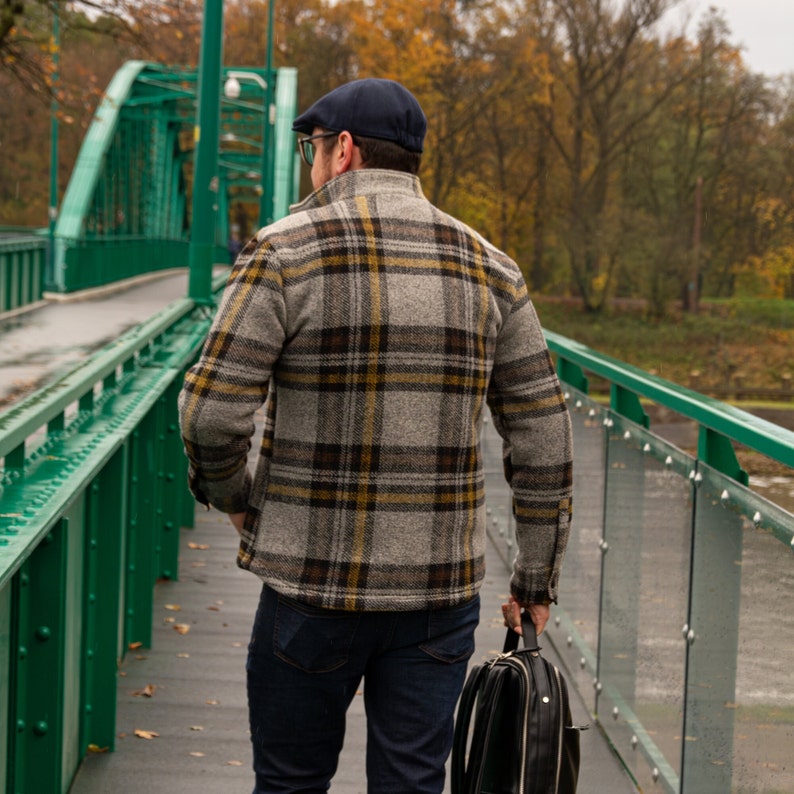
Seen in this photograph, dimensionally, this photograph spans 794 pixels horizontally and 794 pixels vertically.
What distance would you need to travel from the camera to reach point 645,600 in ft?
13.8

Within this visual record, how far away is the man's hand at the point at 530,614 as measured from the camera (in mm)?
2801

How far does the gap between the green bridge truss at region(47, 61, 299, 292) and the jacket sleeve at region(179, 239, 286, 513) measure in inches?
787

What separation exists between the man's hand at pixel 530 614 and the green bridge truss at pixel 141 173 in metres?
19.8

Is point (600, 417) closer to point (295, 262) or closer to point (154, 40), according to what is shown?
point (295, 262)

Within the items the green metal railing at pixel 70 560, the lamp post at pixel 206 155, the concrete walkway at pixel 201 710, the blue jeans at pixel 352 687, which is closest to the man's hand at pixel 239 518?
the blue jeans at pixel 352 687

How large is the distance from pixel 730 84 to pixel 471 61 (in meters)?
10.2

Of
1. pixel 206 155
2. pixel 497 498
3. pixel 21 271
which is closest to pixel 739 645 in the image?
pixel 497 498

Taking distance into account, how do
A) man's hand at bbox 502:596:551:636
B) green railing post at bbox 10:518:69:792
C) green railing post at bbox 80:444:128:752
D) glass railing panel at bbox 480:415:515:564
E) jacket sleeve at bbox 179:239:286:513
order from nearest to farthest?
jacket sleeve at bbox 179:239:286:513
man's hand at bbox 502:596:551:636
green railing post at bbox 10:518:69:792
green railing post at bbox 80:444:128:752
glass railing panel at bbox 480:415:515:564

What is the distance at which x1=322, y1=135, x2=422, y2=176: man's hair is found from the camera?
8.25 ft

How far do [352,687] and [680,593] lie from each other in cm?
146

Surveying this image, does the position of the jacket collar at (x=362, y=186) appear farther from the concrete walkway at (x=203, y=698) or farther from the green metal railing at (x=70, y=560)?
the concrete walkway at (x=203, y=698)

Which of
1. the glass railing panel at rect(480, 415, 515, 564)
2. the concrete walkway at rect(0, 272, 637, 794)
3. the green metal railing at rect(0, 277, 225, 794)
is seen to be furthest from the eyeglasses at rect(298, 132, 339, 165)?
the glass railing panel at rect(480, 415, 515, 564)

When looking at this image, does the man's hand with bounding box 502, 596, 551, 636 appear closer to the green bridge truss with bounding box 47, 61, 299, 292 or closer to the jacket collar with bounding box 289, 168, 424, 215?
the jacket collar with bounding box 289, 168, 424, 215

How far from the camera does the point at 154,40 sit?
65.5ft
